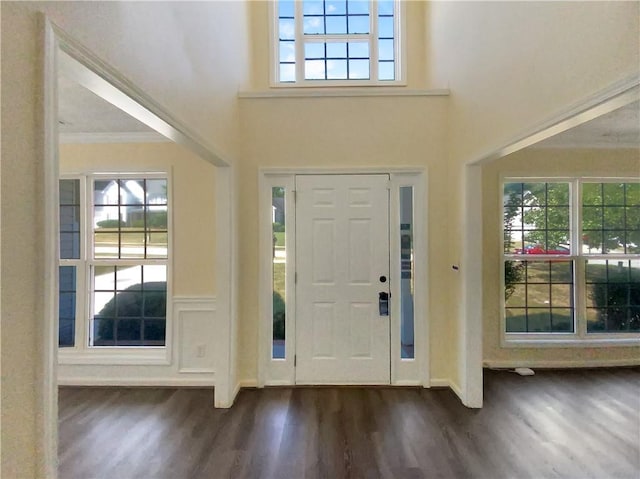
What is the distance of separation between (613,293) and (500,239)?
152 centimetres

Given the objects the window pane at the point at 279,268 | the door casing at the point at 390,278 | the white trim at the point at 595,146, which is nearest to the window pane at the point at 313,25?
the door casing at the point at 390,278

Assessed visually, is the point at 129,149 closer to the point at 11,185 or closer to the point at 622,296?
the point at 11,185

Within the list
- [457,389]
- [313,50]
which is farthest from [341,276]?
[313,50]

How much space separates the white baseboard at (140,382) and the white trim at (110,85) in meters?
2.36

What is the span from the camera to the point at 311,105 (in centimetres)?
326

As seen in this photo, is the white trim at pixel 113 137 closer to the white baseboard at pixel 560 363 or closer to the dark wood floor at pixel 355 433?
Answer: the dark wood floor at pixel 355 433

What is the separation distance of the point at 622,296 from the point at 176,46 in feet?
16.6

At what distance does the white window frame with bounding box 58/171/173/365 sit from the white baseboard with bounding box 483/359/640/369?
11.5ft

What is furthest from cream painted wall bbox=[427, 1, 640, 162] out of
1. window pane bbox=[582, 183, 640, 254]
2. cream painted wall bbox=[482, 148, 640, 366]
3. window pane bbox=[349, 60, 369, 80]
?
window pane bbox=[582, 183, 640, 254]

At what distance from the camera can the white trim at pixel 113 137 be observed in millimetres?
3240

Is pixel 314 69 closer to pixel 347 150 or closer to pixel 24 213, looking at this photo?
pixel 347 150

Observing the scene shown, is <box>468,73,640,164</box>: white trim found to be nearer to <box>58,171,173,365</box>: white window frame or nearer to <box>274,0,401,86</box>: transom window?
<box>274,0,401,86</box>: transom window

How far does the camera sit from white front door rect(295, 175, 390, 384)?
10.7 feet

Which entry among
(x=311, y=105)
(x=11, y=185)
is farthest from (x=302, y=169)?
(x=11, y=185)
